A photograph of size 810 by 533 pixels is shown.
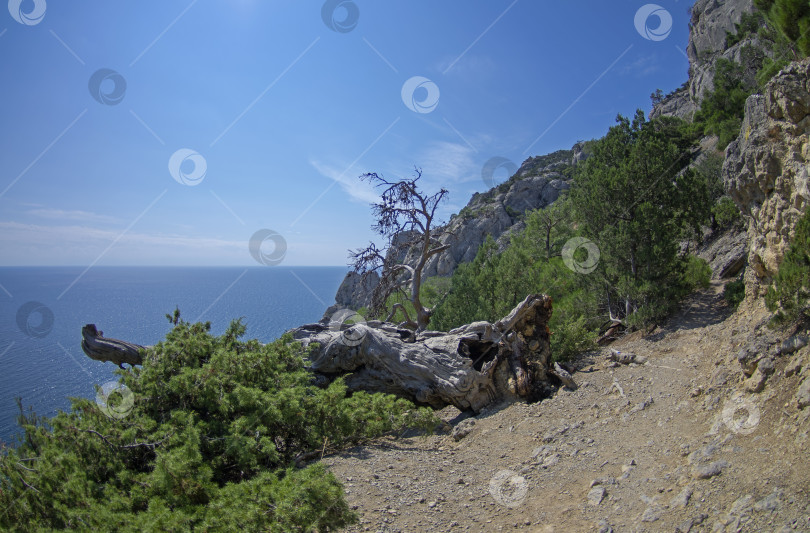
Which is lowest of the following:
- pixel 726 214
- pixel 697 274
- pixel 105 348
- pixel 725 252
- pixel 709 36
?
pixel 725 252

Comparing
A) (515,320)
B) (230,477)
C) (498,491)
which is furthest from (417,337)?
(230,477)

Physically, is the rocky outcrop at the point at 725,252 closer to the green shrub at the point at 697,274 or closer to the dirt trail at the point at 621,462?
the green shrub at the point at 697,274

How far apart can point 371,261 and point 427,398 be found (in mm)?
5747

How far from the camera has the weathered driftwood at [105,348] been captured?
757 centimetres

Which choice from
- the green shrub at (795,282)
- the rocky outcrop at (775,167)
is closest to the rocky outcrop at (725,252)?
the rocky outcrop at (775,167)

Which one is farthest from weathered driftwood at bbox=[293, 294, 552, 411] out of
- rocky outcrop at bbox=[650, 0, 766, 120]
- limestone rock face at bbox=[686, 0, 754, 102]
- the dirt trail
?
limestone rock face at bbox=[686, 0, 754, 102]

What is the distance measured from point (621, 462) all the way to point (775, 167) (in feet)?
18.9

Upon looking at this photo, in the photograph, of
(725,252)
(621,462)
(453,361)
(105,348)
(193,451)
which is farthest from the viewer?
(725,252)

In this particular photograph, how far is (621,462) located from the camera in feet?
16.6

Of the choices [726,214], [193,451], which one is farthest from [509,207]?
[193,451]

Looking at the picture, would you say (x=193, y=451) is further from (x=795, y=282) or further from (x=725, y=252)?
(x=725, y=252)

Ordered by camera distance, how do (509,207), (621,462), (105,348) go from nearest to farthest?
(621,462)
(105,348)
(509,207)

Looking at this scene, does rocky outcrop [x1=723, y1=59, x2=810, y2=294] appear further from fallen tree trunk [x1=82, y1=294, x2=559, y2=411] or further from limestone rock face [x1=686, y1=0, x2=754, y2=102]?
limestone rock face [x1=686, y1=0, x2=754, y2=102]

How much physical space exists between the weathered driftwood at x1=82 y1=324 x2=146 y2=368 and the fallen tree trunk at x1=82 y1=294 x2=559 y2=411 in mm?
127
